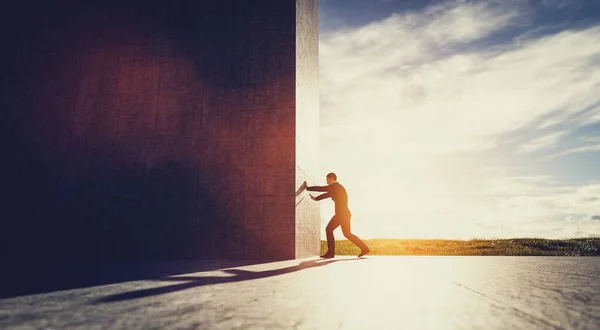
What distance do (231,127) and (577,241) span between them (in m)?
9.89

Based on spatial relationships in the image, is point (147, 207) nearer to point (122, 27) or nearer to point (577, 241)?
point (122, 27)

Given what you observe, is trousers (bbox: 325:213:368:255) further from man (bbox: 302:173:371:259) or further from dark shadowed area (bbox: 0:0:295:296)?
dark shadowed area (bbox: 0:0:295:296)

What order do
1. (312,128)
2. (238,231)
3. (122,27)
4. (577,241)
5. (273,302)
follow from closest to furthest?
(273,302), (238,231), (122,27), (312,128), (577,241)

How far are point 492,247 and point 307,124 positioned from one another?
6717 mm

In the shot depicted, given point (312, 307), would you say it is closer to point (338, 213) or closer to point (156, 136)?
point (338, 213)

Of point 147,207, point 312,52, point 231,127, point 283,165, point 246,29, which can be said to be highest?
point 312,52

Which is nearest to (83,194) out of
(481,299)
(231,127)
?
(231,127)

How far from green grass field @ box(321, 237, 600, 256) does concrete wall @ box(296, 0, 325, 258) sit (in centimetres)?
320

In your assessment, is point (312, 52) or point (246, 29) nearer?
point (246, 29)

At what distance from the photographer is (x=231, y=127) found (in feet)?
21.4

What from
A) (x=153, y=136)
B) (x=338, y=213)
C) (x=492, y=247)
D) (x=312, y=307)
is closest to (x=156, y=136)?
(x=153, y=136)

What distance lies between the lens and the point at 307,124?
25.6 feet

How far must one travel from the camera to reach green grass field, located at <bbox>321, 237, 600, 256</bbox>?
885cm

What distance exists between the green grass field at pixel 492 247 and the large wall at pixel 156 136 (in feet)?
17.5
